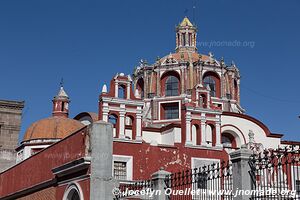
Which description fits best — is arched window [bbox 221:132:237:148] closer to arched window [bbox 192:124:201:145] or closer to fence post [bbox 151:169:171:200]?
arched window [bbox 192:124:201:145]

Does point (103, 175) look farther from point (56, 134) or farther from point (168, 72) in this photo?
point (168, 72)

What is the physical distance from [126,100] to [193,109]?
3844mm

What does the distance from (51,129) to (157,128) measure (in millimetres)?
6954

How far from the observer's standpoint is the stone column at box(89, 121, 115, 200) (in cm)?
1509

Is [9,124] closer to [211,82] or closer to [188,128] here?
[188,128]

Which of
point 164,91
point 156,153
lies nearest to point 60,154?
point 156,153

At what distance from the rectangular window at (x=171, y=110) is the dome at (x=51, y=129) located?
26.4ft

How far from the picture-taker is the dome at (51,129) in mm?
33719

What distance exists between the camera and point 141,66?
44.2m

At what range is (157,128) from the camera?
3148 cm

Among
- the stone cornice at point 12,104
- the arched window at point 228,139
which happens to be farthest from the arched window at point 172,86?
the stone cornice at point 12,104

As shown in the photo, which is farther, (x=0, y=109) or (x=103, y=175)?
(x=0, y=109)

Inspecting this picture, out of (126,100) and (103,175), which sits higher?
(126,100)

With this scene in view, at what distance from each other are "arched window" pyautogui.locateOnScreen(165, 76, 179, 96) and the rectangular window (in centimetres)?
109
